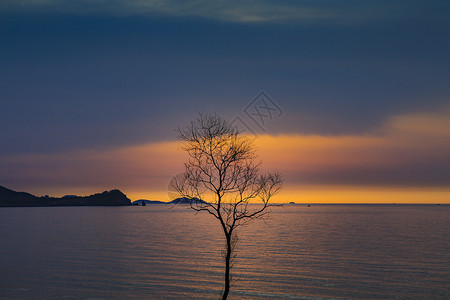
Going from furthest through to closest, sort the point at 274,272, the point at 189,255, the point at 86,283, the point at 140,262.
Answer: the point at 189,255
the point at 140,262
the point at 274,272
the point at 86,283

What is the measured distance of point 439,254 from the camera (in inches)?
2381

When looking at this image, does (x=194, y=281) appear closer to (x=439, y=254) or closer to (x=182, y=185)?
(x=182, y=185)

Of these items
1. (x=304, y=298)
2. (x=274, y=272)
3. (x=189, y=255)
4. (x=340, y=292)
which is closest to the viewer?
(x=304, y=298)

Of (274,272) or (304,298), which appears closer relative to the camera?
(304,298)

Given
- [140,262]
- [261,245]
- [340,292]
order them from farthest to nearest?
[261,245], [140,262], [340,292]

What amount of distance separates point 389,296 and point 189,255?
3107 cm

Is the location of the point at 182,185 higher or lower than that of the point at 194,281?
higher

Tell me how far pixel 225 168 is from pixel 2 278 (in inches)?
1176

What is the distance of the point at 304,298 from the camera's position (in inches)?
1345

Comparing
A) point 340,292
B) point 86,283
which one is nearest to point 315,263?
point 340,292

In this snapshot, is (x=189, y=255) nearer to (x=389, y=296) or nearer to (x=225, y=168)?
(x=389, y=296)

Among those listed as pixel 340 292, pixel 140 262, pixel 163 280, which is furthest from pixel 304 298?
pixel 140 262

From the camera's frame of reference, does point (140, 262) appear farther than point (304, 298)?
Yes

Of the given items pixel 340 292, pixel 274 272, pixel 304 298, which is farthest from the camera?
pixel 274 272
